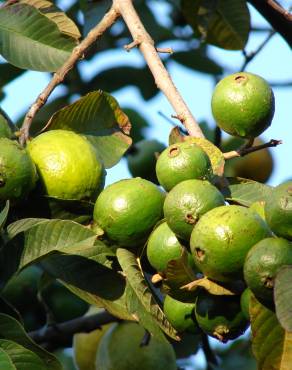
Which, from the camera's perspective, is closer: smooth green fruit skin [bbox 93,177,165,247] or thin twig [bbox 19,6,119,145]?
smooth green fruit skin [bbox 93,177,165,247]

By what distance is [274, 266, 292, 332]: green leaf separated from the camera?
118 centimetres

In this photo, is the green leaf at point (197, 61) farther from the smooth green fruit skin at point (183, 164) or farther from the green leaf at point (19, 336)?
the green leaf at point (19, 336)

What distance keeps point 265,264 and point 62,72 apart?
659 millimetres

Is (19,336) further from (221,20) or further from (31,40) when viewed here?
(221,20)

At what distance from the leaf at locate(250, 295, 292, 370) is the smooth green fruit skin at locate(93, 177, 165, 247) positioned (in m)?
0.27

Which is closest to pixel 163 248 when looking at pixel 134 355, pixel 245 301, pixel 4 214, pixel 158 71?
pixel 245 301

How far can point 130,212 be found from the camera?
57.4 inches

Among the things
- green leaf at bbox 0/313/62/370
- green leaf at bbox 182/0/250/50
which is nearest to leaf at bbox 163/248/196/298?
green leaf at bbox 0/313/62/370

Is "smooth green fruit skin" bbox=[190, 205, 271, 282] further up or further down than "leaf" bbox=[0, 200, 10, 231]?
further down

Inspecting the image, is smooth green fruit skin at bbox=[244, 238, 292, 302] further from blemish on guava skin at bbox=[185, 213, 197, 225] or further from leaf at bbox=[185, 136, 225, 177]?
leaf at bbox=[185, 136, 225, 177]

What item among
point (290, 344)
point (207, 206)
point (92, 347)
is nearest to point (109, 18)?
point (207, 206)

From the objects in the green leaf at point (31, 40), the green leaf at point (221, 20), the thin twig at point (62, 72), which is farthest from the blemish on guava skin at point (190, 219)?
the green leaf at point (221, 20)

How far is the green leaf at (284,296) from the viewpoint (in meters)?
1.18

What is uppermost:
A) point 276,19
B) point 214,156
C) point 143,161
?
point 214,156
